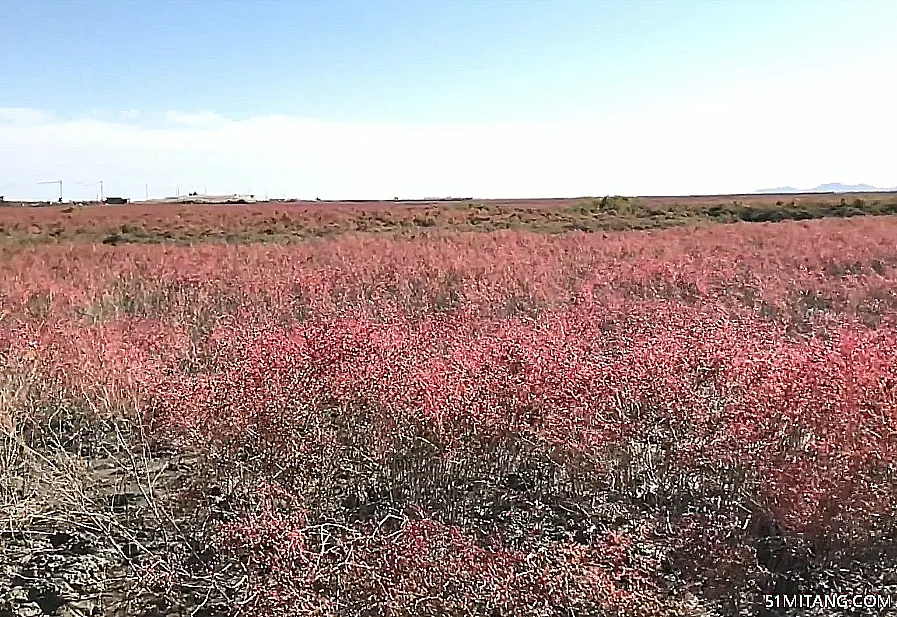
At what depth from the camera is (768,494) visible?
3590mm

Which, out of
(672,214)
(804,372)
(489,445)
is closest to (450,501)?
(489,445)

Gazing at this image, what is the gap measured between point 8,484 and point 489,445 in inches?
101

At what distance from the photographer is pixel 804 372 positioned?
4137 millimetres

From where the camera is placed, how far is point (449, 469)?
4.16m

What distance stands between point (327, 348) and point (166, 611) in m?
1.71

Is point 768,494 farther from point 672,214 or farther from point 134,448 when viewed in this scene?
point 672,214

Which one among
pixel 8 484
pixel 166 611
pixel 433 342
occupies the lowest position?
pixel 166 611

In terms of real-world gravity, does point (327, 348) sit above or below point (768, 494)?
above

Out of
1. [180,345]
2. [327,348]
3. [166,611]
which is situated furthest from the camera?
[180,345]

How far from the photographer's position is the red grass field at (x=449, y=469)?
328 centimetres

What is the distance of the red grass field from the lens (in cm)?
328

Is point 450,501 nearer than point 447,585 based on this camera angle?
No

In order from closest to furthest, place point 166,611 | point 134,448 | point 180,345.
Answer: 1. point 166,611
2. point 134,448
3. point 180,345

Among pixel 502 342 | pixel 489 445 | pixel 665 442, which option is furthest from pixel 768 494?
pixel 502 342
